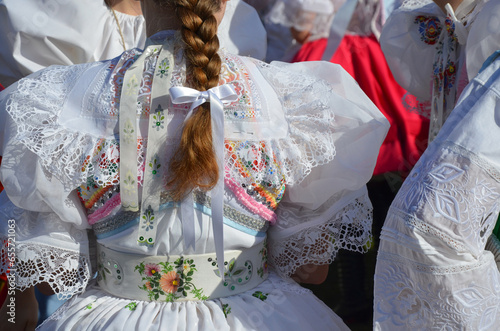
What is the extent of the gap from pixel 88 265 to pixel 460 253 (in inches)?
32.7

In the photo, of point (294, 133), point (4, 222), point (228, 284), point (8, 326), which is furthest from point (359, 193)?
point (8, 326)

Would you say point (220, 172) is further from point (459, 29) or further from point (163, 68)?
point (459, 29)

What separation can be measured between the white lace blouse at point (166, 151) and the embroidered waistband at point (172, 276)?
0.03 m

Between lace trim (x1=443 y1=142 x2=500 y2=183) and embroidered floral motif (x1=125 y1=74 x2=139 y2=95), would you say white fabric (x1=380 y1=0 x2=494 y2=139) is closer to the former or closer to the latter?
lace trim (x1=443 y1=142 x2=500 y2=183)

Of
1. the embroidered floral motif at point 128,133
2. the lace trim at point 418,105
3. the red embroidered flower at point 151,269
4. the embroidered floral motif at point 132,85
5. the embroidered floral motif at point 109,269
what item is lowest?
the embroidered floral motif at point 109,269

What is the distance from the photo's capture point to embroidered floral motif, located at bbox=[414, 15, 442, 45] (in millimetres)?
1785

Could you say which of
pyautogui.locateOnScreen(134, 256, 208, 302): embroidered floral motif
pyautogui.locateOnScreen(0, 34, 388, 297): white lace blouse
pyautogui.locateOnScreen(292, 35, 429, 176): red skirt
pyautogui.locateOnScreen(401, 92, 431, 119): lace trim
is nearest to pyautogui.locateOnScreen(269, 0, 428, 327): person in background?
pyautogui.locateOnScreen(292, 35, 429, 176): red skirt

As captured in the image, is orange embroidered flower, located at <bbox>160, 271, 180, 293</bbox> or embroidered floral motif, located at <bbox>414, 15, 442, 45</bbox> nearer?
orange embroidered flower, located at <bbox>160, 271, 180, 293</bbox>

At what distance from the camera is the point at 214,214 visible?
4.12ft

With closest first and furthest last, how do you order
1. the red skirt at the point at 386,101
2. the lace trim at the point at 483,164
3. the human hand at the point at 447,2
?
1. the lace trim at the point at 483,164
2. the human hand at the point at 447,2
3. the red skirt at the point at 386,101

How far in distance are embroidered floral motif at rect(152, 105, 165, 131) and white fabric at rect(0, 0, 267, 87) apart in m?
0.98

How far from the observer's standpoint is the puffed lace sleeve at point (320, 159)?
1.34 meters

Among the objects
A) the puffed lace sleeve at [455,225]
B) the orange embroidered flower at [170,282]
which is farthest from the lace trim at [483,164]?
the orange embroidered flower at [170,282]

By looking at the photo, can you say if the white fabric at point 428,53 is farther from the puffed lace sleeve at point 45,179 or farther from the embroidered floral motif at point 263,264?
the puffed lace sleeve at point 45,179
